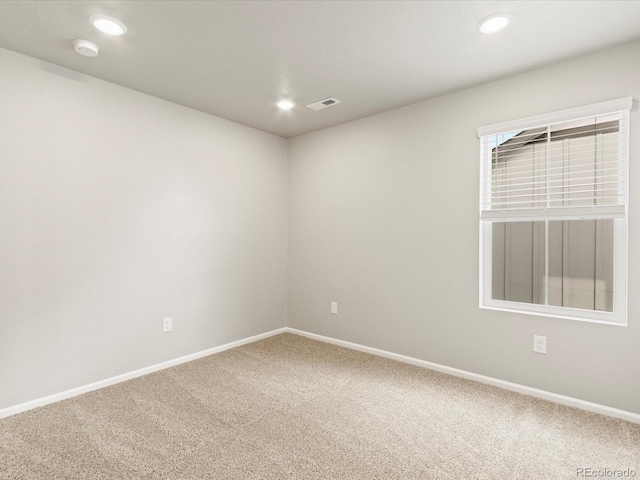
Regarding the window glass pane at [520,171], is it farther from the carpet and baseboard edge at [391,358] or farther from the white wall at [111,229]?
the white wall at [111,229]

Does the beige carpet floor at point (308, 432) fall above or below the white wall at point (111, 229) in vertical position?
below

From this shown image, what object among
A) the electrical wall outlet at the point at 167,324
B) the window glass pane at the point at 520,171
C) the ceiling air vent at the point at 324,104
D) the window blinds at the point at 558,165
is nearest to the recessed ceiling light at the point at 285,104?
the ceiling air vent at the point at 324,104

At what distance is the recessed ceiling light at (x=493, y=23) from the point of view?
1980 mm

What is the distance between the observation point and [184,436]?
2.10 metres

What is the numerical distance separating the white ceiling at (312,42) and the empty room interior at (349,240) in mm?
18

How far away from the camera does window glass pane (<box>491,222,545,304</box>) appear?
2781 millimetres

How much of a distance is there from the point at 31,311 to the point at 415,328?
9.88 ft

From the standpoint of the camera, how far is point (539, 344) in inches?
103

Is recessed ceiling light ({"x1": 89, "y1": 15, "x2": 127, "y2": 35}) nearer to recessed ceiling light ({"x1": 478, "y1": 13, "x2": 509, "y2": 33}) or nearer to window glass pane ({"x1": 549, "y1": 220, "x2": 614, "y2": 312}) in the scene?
recessed ceiling light ({"x1": 478, "y1": 13, "x2": 509, "y2": 33})

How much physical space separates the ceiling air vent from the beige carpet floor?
2425 millimetres

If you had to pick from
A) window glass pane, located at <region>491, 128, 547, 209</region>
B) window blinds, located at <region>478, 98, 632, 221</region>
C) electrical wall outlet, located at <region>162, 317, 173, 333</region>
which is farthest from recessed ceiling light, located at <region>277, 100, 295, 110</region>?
electrical wall outlet, located at <region>162, 317, 173, 333</region>

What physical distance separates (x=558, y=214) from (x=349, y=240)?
1882mm

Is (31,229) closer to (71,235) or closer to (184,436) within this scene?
(71,235)

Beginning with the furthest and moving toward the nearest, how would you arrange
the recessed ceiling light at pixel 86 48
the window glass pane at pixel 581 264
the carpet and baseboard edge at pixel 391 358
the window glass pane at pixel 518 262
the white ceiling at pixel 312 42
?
1. the window glass pane at pixel 518 262
2. the window glass pane at pixel 581 264
3. the carpet and baseboard edge at pixel 391 358
4. the recessed ceiling light at pixel 86 48
5. the white ceiling at pixel 312 42
